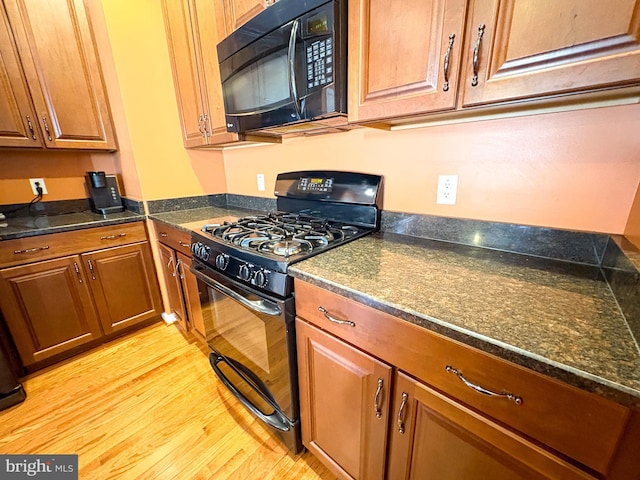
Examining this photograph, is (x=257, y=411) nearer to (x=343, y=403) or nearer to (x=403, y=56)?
(x=343, y=403)

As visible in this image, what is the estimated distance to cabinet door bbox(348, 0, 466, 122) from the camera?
0.71m

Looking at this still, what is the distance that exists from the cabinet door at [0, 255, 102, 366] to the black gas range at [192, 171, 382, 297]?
1003mm

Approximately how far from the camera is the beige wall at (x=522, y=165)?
0.78m

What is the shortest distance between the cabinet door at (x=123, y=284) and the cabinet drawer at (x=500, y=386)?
68.5 inches

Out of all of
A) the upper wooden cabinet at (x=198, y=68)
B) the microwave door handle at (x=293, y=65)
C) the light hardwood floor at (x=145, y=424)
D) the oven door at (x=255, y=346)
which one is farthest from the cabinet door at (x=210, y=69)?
the light hardwood floor at (x=145, y=424)

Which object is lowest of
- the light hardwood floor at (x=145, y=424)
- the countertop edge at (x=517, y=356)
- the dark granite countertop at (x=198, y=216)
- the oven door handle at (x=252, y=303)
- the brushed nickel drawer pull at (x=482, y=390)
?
the light hardwood floor at (x=145, y=424)

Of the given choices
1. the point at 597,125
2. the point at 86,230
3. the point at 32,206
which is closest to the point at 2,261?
the point at 86,230

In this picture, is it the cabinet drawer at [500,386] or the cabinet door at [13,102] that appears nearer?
the cabinet drawer at [500,386]

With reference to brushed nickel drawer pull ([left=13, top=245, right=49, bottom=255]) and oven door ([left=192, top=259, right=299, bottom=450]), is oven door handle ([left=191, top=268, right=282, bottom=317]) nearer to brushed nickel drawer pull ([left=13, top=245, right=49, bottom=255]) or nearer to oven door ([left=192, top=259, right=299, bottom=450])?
oven door ([left=192, top=259, right=299, bottom=450])

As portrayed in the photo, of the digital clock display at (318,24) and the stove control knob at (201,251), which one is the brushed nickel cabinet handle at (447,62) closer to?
the digital clock display at (318,24)

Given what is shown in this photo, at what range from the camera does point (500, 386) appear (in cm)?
54

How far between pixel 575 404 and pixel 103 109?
106 inches

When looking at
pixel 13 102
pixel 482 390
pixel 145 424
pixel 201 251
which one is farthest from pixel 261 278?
pixel 13 102

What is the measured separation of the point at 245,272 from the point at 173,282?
3.88 feet
